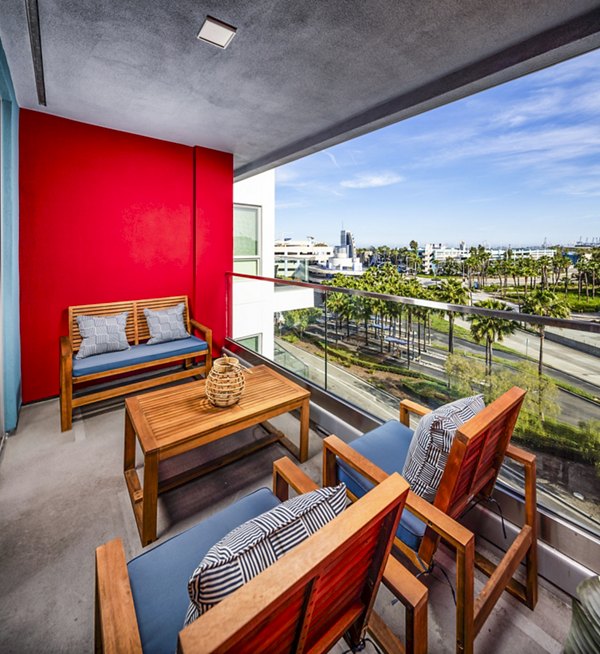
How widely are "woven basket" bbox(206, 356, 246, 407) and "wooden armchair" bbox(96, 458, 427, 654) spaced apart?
3.16 ft

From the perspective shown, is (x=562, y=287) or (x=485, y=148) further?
(x=485, y=148)

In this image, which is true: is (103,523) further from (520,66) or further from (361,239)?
(361,239)

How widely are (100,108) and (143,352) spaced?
2.30m

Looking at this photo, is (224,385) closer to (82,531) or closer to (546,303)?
(82,531)

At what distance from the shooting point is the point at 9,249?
105 inches

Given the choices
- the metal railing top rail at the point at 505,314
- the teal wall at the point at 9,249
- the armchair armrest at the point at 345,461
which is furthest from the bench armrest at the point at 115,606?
the teal wall at the point at 9,249

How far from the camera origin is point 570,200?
3922 cm

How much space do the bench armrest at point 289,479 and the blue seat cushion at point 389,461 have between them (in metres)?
0.28

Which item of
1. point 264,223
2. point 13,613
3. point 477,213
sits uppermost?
point 477,213

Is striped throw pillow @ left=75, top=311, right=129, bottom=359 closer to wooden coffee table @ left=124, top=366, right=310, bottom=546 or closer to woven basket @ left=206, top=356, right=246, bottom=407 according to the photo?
wooden coffee table @ left=124, top=366, right=310, bottom=546

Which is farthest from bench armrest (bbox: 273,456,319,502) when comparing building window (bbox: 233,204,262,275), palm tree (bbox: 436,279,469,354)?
palm tree (bbox: 436,279,469,354)

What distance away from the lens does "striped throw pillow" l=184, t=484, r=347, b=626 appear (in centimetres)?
69

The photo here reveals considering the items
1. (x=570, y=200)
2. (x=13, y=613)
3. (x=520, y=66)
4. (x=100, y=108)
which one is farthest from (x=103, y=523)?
(x=570, y=200)

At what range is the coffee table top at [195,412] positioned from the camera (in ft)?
6.35
